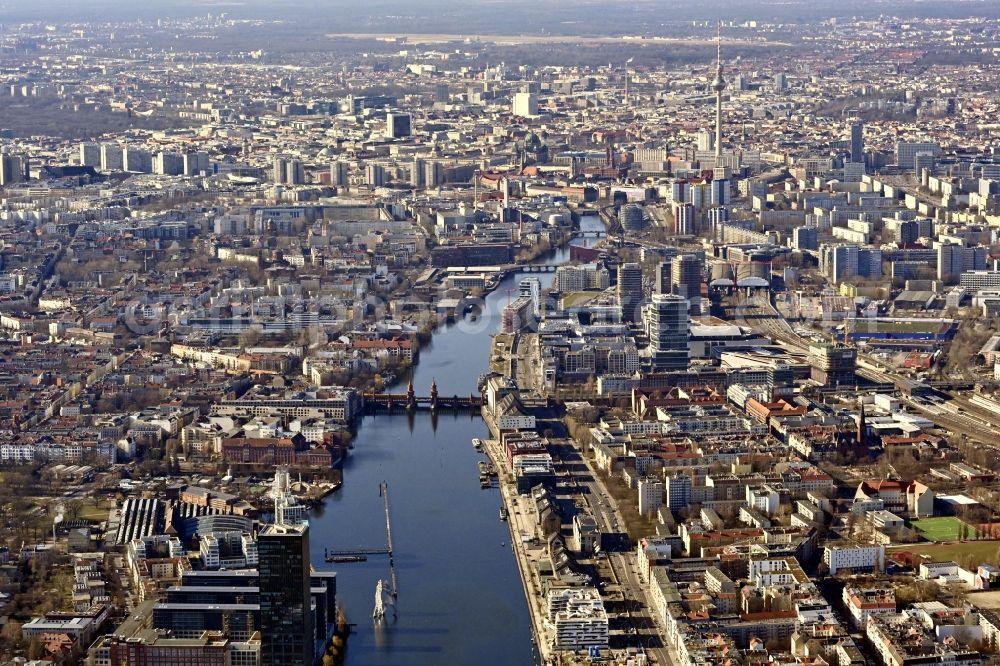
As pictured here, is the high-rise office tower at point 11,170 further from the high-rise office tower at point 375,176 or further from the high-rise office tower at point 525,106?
the high-rise office tower at point 525,106

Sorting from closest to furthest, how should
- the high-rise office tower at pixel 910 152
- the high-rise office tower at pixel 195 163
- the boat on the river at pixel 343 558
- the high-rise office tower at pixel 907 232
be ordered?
1. the boat on the river at pixel 343 558
2. the high-rise office tower at pixel 907 232
3. the high-rise office tower at pixel 910 152
4. the high-rise office tower at pixel 195 163

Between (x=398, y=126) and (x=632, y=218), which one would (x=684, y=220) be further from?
(x=398, y=126)

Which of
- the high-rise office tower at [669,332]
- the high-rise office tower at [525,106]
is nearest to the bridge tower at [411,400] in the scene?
the high-rise office tower at [669,332]

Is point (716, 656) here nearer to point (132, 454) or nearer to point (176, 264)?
point (132, 454)

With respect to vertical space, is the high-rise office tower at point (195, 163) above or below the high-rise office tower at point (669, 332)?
below

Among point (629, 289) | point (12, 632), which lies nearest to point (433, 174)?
point (629, 289)

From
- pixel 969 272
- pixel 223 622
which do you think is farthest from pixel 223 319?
pixel 223 622
